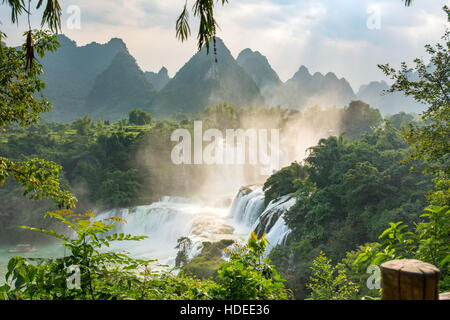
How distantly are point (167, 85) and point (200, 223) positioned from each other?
250 feet

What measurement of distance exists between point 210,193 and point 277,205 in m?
16.9

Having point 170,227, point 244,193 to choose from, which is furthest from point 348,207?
point 170,227

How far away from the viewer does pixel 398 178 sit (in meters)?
12.5

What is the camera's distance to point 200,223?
18438mm

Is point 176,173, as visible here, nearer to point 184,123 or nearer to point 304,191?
point 184,123

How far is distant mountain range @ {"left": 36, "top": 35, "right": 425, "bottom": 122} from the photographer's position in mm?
85625

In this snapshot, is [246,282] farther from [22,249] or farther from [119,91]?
[119,91]

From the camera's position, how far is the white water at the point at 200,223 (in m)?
14.6

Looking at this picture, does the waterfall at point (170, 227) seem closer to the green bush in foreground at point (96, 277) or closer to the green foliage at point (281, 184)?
the green foliage at point (281, 184)

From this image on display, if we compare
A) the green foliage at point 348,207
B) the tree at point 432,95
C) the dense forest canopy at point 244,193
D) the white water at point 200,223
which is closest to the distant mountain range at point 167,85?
the dense forest canopy at point 244,193

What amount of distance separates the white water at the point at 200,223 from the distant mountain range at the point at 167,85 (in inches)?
2170

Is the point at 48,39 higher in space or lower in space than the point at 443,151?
higher
